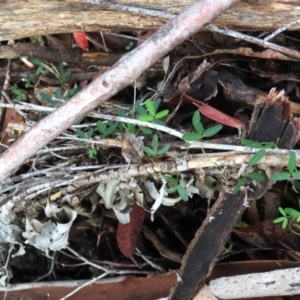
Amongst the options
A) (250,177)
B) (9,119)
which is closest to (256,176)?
(250,177)

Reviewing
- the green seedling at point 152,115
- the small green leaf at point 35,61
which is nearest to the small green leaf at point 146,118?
the green seedling at point 152,115

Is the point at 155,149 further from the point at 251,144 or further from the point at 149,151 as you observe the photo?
the point at 251,144

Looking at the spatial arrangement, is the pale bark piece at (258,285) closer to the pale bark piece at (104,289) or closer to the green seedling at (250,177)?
the pale bark piece at (104,289)

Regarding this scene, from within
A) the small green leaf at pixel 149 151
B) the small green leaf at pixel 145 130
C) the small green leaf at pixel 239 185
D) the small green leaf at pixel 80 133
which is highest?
the small green leaf at pixel 145 130

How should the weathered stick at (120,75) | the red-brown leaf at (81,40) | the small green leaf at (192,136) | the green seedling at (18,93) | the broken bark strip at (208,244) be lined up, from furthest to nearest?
the green seedling at (18,93)
the red-brown leaf at (81,40)
the broken bark strip at (208,244)
the small green leaf at (192,136)
the weathered stick at (120,75)

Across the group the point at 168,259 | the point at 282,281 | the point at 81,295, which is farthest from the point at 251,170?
the point at 81,295

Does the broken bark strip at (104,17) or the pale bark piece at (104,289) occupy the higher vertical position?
the broken bark strip at (104,17)

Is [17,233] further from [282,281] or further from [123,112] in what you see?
[282,281]
